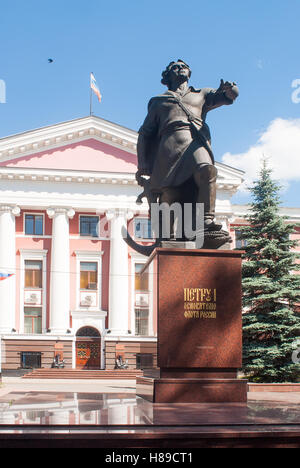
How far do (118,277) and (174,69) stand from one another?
2626 cm

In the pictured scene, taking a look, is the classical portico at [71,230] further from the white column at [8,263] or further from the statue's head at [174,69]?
the statue's head at [174,69]

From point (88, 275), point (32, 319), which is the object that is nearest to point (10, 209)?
point (88, 275)

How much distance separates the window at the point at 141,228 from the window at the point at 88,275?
9.65 feet

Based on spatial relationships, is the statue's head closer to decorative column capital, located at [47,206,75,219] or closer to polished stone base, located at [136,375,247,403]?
polished stone base, located at [136,375,247,403]

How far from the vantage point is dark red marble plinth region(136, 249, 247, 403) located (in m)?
5.32

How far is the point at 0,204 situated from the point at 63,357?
889 cm

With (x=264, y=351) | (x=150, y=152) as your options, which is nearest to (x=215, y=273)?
(x=150, y=152)

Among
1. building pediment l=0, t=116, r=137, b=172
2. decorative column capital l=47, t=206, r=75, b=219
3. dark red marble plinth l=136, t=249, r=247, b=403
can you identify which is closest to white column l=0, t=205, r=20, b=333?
decorative column capital l=47, t=206, r=75, b=219

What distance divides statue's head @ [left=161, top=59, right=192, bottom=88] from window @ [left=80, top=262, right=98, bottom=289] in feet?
88.0

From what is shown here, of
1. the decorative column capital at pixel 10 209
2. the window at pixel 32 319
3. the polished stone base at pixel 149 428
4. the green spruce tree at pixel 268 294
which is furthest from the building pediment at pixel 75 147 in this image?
the polished stone base at pixel 149 428

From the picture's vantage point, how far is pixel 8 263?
1239 inches

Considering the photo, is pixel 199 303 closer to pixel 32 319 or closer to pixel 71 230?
pixel 32 319

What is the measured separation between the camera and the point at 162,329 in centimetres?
538
